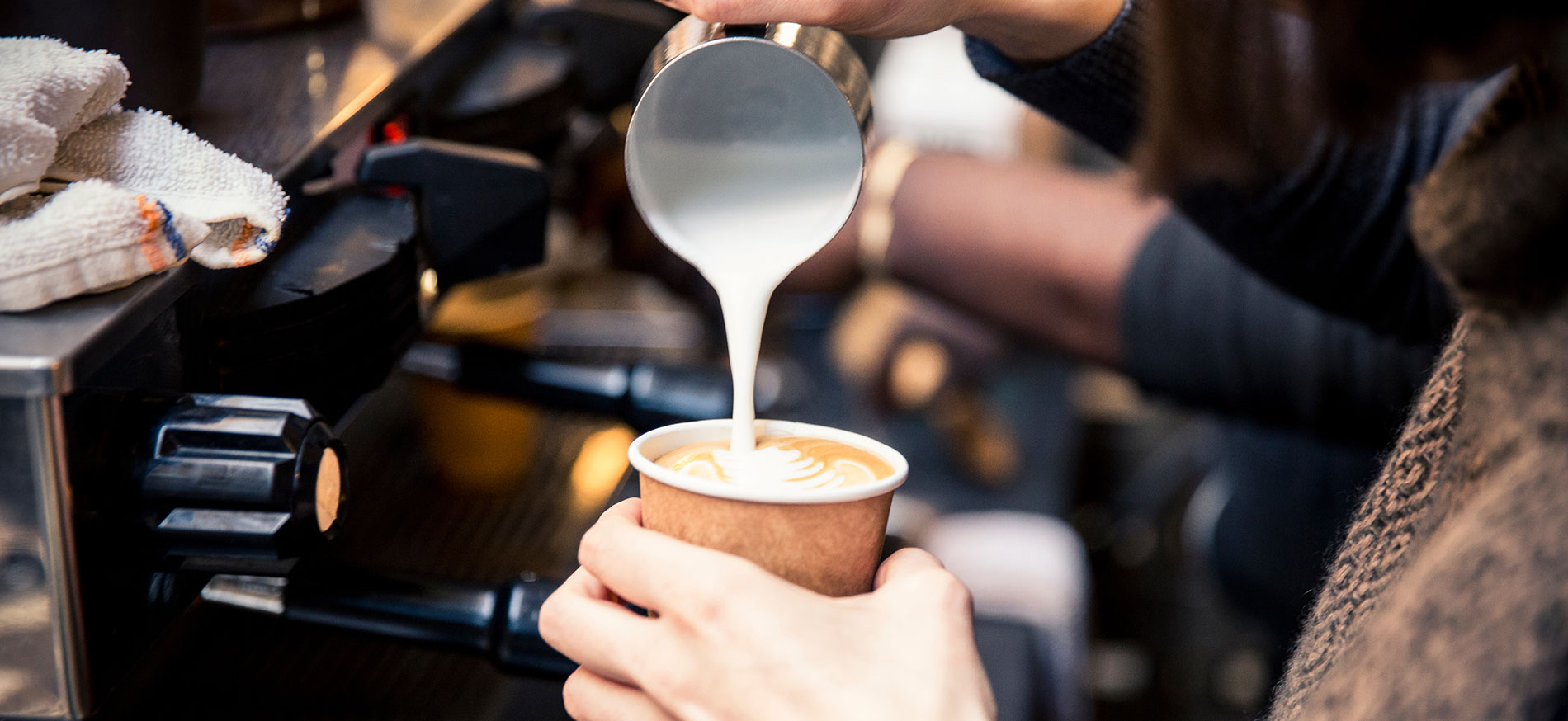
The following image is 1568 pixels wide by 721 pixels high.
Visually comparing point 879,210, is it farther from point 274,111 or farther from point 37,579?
point 37,579

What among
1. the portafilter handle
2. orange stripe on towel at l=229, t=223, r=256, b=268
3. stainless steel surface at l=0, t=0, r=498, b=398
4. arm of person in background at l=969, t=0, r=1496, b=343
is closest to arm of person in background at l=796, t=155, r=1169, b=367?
arm of person in background at l=969, t=0, r=1496, b=343

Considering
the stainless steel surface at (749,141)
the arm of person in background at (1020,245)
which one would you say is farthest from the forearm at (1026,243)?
the stainless steel surface at (749,141)

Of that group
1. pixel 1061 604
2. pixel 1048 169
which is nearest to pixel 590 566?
pixel 1061 604

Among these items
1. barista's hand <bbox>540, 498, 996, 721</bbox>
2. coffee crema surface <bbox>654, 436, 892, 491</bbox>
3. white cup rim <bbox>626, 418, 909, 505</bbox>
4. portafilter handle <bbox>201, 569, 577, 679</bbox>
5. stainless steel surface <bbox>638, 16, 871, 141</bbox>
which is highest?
stainless steel surface <bbox>638, 16, 871, 141</bbox>

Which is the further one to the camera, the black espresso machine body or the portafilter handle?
the portafilter handle

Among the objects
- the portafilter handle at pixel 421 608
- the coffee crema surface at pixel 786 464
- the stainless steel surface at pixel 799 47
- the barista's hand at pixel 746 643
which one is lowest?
the portafilter handle at pixel 421 608

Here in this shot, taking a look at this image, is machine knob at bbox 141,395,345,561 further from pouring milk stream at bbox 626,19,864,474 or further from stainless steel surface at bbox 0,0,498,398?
pouring milk stream at bbox 626,19,864,474

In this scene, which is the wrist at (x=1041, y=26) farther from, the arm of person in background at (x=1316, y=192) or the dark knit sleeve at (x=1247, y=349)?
the dark knit sleeve at (x=1247, y=349)

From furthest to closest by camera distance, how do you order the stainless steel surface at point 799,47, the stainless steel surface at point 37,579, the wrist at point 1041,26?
1. the wrist at point 1041,26
2. the stainless steel surface at point 799,47
3. the stainless steel surface at point 37,579

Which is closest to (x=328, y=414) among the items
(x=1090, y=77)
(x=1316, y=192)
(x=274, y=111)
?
(x=274, y=111)

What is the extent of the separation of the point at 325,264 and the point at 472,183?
0.51 feet

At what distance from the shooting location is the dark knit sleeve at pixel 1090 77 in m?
0.81

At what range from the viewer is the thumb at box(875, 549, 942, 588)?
1.75 ft

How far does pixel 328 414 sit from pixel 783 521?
256 mm
